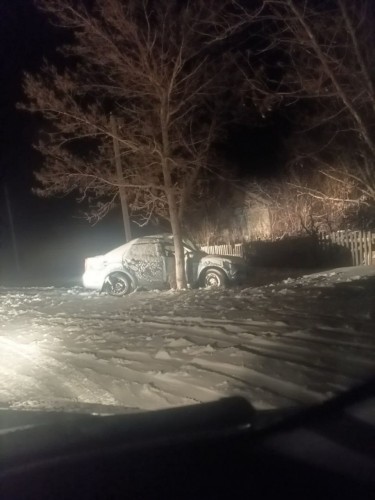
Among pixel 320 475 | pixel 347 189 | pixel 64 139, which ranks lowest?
pixel 320 475

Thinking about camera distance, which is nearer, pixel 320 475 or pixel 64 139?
pixel 320 475

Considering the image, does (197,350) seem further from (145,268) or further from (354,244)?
(354,244)

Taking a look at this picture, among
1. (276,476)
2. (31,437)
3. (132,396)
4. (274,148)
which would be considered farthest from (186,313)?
(274,148)

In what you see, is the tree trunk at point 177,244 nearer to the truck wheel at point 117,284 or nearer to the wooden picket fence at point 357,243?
the truck wheel at point 117,284

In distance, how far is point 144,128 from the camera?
57.6 feet

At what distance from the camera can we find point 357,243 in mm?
18766

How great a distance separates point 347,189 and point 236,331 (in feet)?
46.8

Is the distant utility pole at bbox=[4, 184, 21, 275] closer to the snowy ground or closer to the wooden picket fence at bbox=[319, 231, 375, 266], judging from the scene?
the wooden picket fence at bbox=[319, 231, 375, 266]

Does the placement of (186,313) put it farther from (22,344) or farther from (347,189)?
(347,189)

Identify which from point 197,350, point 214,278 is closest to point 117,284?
point 214,278

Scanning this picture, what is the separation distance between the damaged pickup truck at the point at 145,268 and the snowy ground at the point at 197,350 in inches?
135

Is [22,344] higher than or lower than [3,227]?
lower

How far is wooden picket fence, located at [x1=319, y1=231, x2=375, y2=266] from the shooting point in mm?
18062

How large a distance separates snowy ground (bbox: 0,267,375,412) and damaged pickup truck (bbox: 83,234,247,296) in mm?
3422
